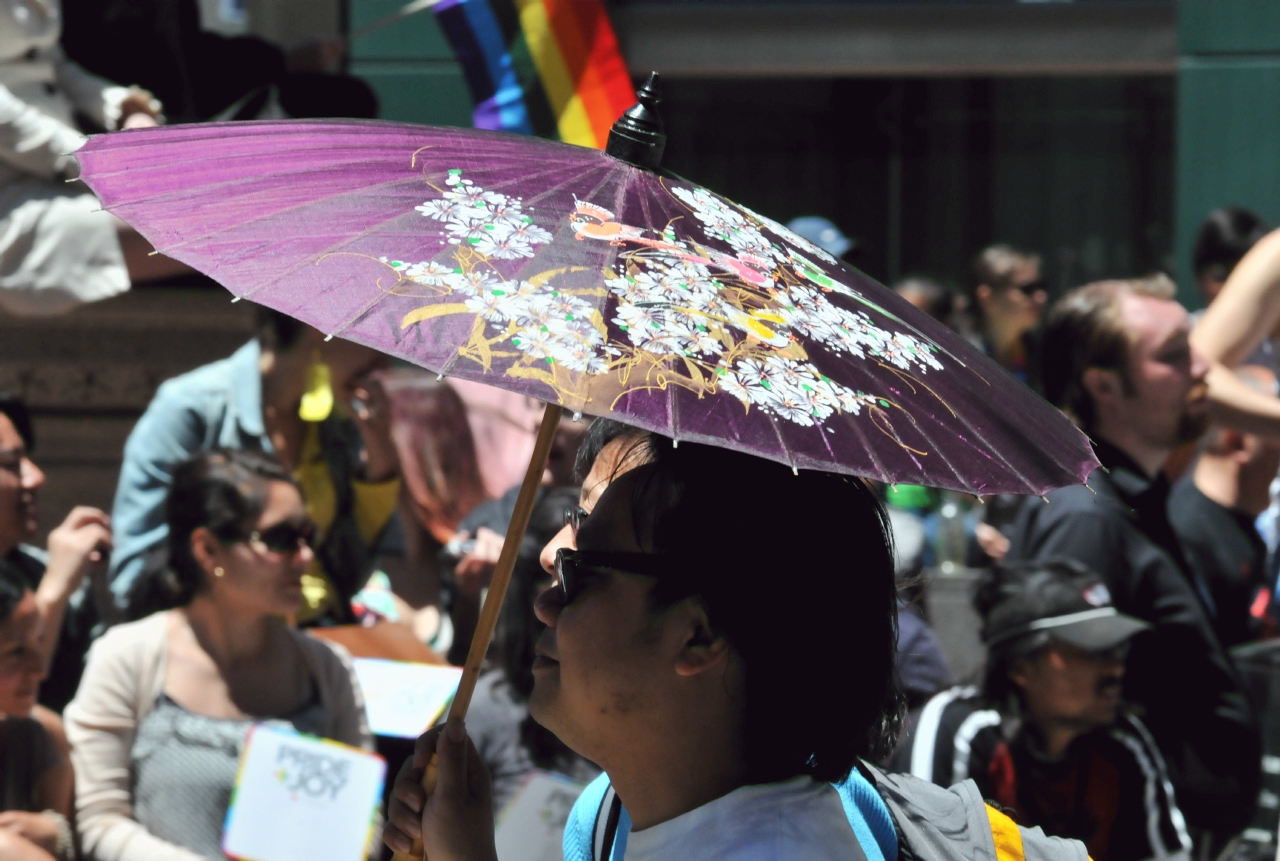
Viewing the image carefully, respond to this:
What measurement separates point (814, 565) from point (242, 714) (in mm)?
2564

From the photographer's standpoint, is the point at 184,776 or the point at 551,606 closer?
the point at 551,606

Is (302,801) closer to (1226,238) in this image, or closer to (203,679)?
(203,679)

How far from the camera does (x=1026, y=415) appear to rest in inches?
81.4

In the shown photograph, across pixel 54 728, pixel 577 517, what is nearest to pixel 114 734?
pixel 54 728

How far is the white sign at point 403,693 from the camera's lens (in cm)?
425

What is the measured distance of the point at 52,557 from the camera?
14.1 ft

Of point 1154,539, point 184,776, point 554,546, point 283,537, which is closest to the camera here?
point 554,546

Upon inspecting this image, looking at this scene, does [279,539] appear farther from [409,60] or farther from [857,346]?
[409,60]

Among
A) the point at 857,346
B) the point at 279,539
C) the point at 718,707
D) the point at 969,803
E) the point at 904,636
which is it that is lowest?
the point at 904,636

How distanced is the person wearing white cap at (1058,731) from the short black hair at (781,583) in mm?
2314

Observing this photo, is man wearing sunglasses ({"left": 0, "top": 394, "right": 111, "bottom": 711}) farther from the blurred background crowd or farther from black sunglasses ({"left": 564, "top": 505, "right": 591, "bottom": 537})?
black sunglasses ({"left": 564, "top": 505, "right": 591, "bottom": 537})

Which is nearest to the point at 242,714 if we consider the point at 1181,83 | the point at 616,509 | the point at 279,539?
the point at 279,539

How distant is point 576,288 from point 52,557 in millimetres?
2985

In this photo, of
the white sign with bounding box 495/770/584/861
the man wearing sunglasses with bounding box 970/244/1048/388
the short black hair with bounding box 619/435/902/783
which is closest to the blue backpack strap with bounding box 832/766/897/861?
the short black hair with bounding box 619/435/902/783
